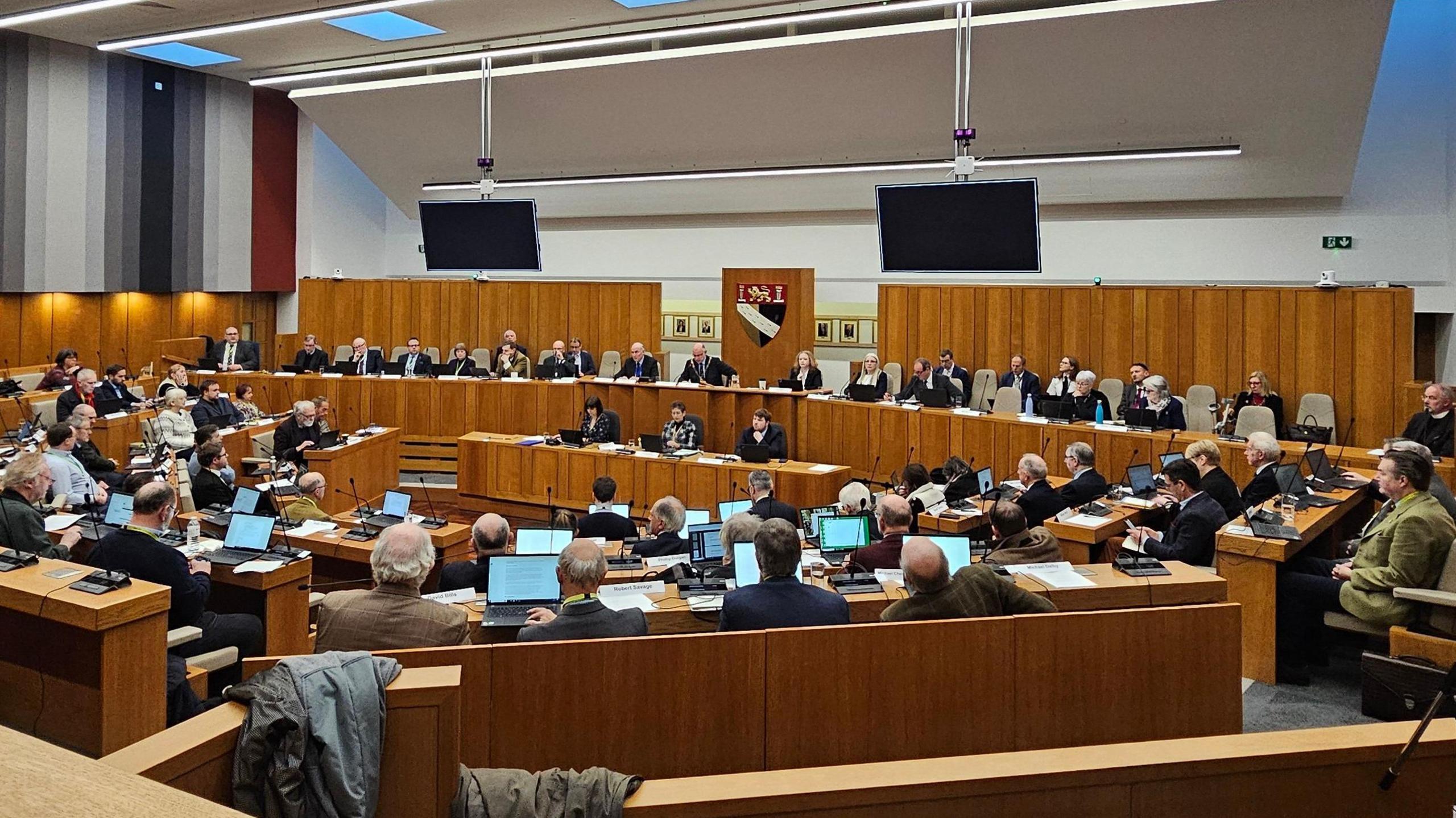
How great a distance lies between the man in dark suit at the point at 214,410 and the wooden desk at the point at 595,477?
88.5 inches

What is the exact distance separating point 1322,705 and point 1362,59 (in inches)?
259

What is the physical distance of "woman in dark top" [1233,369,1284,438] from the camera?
10.6 m

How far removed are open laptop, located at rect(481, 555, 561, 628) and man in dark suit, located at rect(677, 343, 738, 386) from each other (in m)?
7.47

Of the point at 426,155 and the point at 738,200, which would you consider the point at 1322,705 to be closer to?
the point at 738,200

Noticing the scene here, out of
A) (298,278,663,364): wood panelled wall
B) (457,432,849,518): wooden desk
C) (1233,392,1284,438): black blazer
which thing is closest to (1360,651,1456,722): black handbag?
(457,432,849,518): wooden desk

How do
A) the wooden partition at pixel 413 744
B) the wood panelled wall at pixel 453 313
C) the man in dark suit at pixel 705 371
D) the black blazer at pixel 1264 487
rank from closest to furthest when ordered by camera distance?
the wooden partition at pixel 413 744, the black blazer at pixel 1264 487, the man in dark suit at pixel 705 371, the wood panelled wall at pixel 453 313

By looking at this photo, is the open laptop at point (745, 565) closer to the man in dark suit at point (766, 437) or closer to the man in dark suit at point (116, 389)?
the man in dark suit at point (766, 437)

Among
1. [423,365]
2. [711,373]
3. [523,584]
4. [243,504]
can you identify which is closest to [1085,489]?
[523,584]

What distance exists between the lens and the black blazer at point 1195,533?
20.2ft

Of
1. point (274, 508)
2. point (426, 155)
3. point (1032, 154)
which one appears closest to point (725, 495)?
point (274, 508)

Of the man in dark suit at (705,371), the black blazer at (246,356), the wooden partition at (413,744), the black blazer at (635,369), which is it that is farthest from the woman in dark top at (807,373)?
the wooden partition at (413,744)

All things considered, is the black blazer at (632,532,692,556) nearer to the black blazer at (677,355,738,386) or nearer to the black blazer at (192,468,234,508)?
the black blazer at (192,468,234,508)

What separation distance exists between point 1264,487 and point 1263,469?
0.51ft

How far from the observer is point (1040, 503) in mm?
7039
